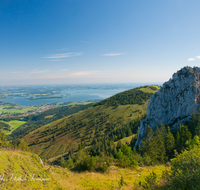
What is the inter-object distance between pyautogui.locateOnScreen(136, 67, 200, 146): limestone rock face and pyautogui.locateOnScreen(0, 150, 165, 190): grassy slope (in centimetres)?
6490

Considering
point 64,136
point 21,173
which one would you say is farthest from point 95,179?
point 64,136

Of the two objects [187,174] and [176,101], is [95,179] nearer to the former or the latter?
[187,174]

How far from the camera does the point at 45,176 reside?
62.8 feet

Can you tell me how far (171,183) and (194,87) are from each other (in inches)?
3414

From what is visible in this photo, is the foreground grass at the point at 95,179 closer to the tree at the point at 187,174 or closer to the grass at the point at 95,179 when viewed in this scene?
the grass at the point at 95,179

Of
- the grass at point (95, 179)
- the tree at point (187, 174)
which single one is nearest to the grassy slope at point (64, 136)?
the grass at point (95, 179)

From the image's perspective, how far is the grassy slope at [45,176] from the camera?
49.7ft

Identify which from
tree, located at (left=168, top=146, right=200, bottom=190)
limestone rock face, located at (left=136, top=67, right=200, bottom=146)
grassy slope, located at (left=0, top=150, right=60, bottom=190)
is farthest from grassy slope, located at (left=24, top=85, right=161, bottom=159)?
tree, located at (left=168, top=146, right=200, bottom=190)

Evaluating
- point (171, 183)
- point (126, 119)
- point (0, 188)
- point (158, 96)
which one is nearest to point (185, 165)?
point (171, 183)

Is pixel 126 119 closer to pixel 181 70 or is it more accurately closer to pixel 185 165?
pixel 181 70

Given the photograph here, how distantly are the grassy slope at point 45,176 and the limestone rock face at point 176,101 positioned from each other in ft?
213

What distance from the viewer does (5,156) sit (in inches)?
690

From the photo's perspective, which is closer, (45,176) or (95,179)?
(45,176)

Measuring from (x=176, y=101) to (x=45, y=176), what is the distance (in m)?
95.9
